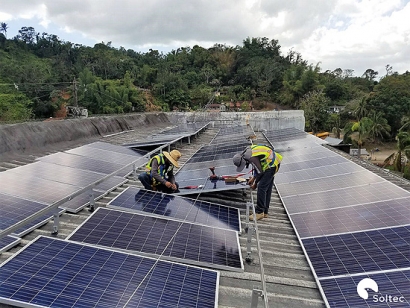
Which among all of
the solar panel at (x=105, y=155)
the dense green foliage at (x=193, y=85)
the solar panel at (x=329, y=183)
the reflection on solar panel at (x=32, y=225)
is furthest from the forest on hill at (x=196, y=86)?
the reflection on solar panel at (x=32, y=225)

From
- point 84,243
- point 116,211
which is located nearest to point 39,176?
point 116,211

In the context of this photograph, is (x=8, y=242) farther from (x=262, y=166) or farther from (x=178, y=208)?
(x=262, y=166)

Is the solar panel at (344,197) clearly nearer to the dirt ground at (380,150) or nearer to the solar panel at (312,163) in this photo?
the solar panel at (312,163)

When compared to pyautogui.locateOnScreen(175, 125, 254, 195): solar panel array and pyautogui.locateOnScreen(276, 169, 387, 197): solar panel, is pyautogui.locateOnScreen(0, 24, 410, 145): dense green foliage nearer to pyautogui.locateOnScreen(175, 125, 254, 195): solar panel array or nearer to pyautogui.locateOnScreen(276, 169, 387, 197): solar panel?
pyautogui.locateOnScreen(175, 125, 254, 195): solar panel array

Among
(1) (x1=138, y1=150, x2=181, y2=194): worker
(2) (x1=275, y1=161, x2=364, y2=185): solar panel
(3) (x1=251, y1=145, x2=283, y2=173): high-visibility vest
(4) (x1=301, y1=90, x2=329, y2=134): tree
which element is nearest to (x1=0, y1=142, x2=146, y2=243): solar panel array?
(1) (x1=138, y1=150, x2=181, y2=194): worker

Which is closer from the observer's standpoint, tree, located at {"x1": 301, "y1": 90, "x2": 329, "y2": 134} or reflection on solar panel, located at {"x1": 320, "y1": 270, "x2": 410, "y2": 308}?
reflection on solar panel, located at {"x1": 320, "y1": 270, "x2": 410, "y2": 308}

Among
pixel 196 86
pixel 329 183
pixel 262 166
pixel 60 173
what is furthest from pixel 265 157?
pixel 196 86
